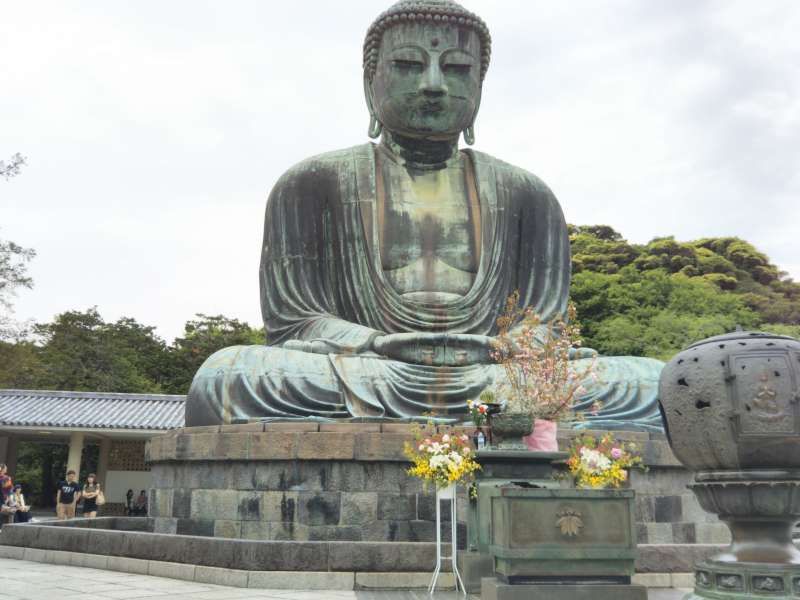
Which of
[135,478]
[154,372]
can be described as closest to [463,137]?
[135,478]

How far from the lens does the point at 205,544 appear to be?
20.2ft

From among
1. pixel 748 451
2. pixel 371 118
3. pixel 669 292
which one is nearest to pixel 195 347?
pixel 669 292

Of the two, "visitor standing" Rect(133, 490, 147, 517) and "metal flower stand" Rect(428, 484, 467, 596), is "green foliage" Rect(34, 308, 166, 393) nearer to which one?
"visitor standing" Rect(133, 490, 147, 517)

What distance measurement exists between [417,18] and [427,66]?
1.88ft

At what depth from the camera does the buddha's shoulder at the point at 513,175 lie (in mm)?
10119

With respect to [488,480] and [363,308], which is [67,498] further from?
[488,480]

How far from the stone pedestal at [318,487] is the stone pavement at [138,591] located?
968mm

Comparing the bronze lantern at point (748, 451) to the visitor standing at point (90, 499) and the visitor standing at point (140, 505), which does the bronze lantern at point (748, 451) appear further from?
the visitor standing at point (140, 505)

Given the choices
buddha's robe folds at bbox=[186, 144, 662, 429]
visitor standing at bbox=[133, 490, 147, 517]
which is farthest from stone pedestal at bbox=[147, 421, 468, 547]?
visitor standing at bbox=[133, 490, 147, 517]

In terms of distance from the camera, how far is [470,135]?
10391mm

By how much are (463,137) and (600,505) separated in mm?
6618

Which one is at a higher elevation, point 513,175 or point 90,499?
point 513,175

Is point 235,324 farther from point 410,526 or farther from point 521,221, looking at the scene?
point 410,526

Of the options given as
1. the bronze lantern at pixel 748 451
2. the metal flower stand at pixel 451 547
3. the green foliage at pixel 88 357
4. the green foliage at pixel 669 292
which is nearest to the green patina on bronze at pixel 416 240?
the metal flower stand at pixel 451 547
